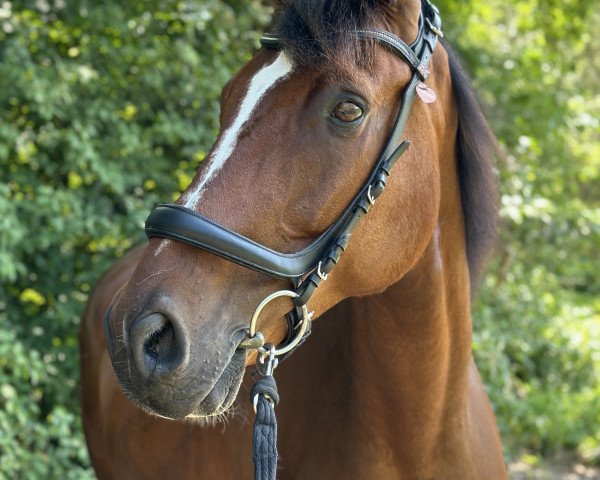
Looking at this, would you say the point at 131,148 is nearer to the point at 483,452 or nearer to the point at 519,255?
the point at 483,452

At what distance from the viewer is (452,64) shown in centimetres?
223

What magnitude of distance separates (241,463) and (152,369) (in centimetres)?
93

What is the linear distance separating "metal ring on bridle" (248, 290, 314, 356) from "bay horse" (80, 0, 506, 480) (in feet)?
→ 0.04

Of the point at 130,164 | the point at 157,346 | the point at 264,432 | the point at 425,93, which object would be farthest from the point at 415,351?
the point at 130,164

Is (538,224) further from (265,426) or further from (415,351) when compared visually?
(265,426)

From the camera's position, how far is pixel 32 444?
4.25 metres

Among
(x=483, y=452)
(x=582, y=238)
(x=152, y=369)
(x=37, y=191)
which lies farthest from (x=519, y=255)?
(x=152, y=369)

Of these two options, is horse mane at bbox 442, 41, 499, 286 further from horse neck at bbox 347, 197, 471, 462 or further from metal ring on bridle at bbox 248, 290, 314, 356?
metal ring on bridle at bbox 248, 290, 314, 356

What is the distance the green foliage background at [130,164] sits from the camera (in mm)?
4211

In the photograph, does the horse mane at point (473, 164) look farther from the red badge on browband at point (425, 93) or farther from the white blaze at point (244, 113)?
the white blaze at point (244, 113)

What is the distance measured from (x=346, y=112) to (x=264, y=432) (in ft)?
2.42

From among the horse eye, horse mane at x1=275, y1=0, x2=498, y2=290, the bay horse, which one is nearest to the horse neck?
the bay horse

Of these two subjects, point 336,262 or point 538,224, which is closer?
point 336,262

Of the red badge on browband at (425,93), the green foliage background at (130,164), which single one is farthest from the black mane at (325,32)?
the green foliage background at (130,164)
